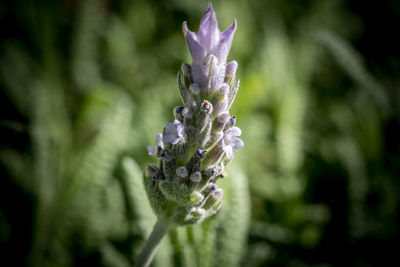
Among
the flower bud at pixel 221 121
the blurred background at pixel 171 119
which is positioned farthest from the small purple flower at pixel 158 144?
the blurred background at pixel 171 119

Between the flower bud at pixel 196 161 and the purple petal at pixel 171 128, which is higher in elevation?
the purple petal at pixel 171 128

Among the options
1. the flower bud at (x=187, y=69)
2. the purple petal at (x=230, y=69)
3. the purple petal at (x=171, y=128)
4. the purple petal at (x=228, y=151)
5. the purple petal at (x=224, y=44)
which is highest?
the purple petal at (x=224, y=44)

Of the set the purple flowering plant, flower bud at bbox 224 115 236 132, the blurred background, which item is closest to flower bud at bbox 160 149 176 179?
the purple flowering plant

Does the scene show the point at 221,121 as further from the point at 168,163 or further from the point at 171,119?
the point at 171,119

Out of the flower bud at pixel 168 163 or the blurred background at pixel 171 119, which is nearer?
the flower bud at pixel 168 163

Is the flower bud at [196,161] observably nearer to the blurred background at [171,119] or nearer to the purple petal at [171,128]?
the purple petal at [171,128]

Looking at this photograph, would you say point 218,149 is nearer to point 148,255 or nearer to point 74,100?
point 148,255

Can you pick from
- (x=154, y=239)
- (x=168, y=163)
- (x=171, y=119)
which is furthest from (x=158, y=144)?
(x=171, y=119)

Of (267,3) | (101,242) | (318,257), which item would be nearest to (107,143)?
(101,242)
